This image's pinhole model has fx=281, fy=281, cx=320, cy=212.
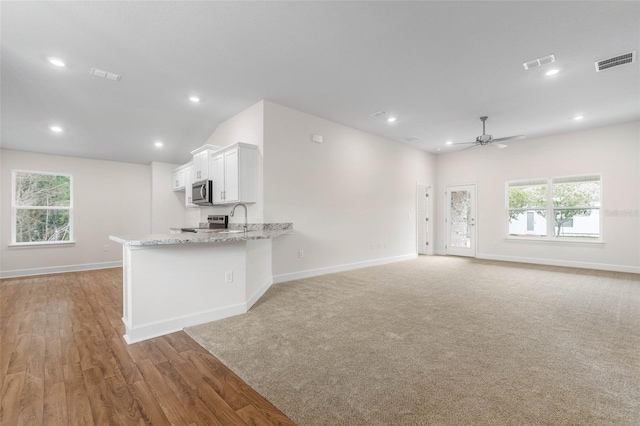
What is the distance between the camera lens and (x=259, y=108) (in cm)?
470

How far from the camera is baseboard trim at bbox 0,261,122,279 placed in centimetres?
582

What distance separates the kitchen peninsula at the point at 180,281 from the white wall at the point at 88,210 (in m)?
5.06

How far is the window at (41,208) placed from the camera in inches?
237

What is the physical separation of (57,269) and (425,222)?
9396 millimetres

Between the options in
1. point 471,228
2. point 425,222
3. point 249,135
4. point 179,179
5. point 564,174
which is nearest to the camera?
point 249,135

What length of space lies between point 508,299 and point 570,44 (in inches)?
124

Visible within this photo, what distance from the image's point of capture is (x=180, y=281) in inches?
114

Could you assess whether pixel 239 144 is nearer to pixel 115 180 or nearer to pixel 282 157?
pixel 282 157

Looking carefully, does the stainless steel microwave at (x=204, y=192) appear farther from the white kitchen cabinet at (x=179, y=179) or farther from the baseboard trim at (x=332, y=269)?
the baseboard trim at (x=332, y=269)

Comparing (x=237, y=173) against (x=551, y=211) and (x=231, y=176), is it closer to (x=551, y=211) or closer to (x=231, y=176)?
(x=231, y=176)

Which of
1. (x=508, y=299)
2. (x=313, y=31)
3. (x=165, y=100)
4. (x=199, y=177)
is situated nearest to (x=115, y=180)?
(x=199, y=177)

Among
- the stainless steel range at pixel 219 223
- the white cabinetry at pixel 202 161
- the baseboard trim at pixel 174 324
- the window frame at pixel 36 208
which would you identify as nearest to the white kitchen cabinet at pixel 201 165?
the white cabinetry at pixel 202 161

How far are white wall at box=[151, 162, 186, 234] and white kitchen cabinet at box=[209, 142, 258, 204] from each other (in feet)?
10.8

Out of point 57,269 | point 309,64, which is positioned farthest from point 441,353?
point 57,269
